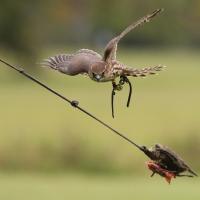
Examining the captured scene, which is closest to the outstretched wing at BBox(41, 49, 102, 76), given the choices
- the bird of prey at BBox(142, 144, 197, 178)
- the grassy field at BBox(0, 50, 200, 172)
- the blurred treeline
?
the bird of prey at BBox(142, 144, 197, 178)

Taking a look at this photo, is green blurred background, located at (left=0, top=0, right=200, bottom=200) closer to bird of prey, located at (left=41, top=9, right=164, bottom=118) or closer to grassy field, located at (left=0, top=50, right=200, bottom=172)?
grassy field, located at (left=0, top=50, right=200, bottom=172)

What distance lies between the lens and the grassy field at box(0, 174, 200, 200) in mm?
14352

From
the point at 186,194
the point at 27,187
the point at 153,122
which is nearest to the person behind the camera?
the point at 186,194

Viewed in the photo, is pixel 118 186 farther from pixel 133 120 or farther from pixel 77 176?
pixel 133 120

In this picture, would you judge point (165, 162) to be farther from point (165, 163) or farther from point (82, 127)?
point (82, 127)

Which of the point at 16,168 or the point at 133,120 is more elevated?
the point at 133,120

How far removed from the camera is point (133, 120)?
2391 cm

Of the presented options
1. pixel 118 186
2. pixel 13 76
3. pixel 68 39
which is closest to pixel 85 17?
pixel 13 76

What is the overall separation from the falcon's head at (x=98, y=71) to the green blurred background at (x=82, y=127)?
337 cm

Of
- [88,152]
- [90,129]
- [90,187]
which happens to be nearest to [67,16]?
[90,129]

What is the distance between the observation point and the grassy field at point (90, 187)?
14352mm

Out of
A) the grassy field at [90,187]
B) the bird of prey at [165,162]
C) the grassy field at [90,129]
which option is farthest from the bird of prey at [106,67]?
the grassy field at [90,129]

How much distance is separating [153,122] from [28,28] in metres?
23.8

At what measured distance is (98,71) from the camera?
12.8 feet
